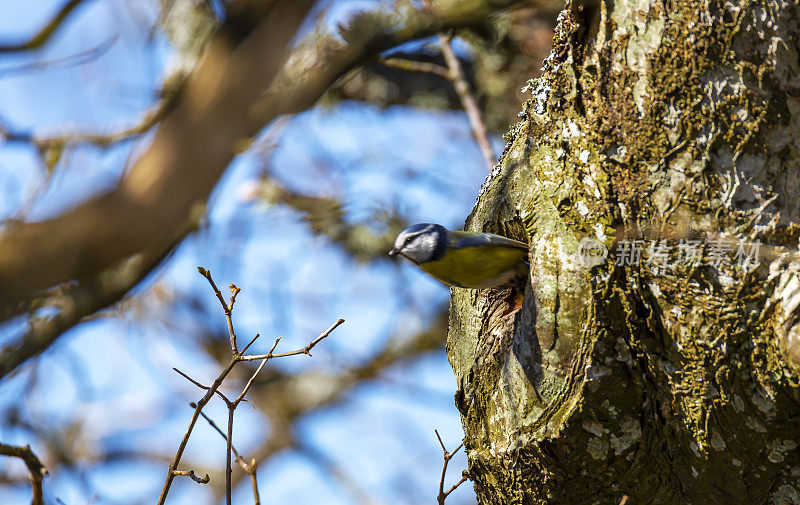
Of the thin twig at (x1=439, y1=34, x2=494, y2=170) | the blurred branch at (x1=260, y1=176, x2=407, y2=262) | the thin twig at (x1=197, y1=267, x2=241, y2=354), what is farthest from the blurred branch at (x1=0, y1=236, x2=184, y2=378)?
the blurred branch at (x1=260, y1=176, x2=407, y2=262)

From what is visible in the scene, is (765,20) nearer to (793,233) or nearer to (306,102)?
(793,233)

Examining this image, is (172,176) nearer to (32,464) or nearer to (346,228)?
(32,464)

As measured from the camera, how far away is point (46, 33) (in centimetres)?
141

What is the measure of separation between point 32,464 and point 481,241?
3.96ft

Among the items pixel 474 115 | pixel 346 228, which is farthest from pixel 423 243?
pixel 346 228

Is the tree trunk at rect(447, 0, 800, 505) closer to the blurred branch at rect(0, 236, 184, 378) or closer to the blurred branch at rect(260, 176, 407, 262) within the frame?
the blurred branch at rect(0, 236, 184, 378)

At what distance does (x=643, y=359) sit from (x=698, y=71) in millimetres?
693

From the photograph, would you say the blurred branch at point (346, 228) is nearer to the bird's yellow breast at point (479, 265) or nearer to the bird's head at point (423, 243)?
the bird's head at point (423, 243)

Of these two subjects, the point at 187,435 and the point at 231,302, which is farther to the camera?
the point at 231,302

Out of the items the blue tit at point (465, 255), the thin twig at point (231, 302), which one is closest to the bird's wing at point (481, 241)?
the blue tit at point (465, 255)

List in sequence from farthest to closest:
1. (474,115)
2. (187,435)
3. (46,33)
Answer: (474,115), (46,33), (187,435)

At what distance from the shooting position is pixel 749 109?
1.57 meters

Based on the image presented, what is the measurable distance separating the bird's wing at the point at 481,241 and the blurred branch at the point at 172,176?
806 millimetres

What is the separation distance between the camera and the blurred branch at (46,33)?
1.41 m
